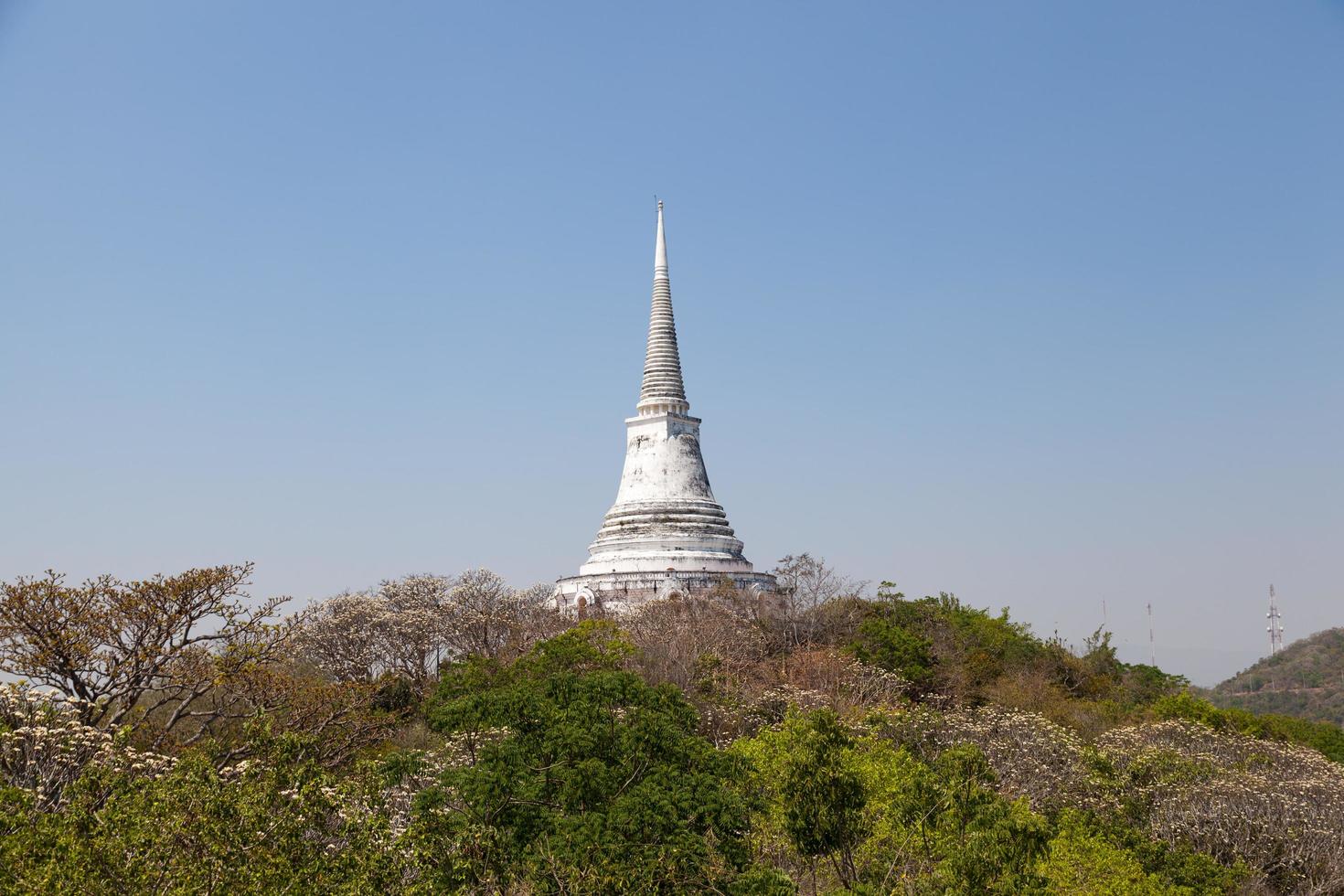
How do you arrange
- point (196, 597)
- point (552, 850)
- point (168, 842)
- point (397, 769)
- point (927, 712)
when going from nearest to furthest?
point (168, 842)
point (552, 850)
point (397, 769)
point (196, 597)
point (927, 712)

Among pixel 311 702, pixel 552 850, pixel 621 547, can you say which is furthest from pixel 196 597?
pixel 621 547

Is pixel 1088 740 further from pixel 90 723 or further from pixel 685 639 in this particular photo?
pixel 90 723

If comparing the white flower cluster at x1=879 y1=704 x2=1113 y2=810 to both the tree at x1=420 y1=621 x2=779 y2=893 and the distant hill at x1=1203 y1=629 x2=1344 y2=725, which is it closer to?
the tree at x1=420 y1=621 x2=779 y2=893

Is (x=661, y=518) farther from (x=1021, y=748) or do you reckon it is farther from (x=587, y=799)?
(x=587, y=799)

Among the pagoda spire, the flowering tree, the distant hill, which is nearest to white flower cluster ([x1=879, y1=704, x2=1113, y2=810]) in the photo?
the flowering tree

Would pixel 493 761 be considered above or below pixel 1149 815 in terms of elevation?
above

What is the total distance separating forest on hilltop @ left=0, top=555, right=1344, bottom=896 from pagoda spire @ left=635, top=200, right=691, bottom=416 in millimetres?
14918

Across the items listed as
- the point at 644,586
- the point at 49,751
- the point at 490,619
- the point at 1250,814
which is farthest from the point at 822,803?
the point at 644,586

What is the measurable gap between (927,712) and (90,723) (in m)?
17.2

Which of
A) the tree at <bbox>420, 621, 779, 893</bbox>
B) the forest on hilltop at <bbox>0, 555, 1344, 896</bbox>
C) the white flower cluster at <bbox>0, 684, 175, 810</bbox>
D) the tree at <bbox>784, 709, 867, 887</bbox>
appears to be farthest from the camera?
the tree at <bbox>784, 709, 867, 887</bbox>

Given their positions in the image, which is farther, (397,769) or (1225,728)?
(1225,728)

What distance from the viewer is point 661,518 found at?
4934 centimetres

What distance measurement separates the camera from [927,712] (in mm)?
27172

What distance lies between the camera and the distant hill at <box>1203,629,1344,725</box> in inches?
3401
